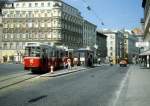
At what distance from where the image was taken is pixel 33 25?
382ft

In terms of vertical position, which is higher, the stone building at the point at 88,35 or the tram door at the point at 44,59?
the stone building at the point at 88,35

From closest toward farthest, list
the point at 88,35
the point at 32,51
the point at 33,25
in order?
the point at 32,51
the point at 33,25
the point at 88,35

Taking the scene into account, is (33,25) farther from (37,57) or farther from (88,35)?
(37,57)

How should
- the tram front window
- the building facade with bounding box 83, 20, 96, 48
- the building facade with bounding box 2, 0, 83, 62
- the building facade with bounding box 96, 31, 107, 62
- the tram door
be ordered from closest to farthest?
the tram front window < the tram door < the building facade with bounding box 2, 0, 83, 62 < the building facade with bounding box 83, 20, 96, 48 < the building facade with bounding box 96, 31, 107, 62

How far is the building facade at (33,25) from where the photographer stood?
11362 centimetres

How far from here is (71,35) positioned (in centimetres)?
12269

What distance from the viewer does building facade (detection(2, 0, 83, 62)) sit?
113625 mm

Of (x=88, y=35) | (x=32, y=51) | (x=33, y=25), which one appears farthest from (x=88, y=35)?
(x=32, y=51)

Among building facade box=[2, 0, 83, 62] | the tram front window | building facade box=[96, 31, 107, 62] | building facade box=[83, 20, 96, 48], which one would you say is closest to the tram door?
the tram front window

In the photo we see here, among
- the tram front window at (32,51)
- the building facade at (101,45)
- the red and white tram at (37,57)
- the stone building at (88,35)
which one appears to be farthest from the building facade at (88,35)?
the tram front window at (32,51)

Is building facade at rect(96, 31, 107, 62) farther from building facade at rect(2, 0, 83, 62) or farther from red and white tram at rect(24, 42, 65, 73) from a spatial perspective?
red and white tram at rect(24, 42, 65, 73)

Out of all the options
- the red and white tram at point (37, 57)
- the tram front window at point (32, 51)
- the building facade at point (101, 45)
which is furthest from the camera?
the building facade at point (101, 45)

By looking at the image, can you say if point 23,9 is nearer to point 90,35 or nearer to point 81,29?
point 81,29

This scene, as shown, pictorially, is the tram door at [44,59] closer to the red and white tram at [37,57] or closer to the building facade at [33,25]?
the red and white tram at [37,57]
